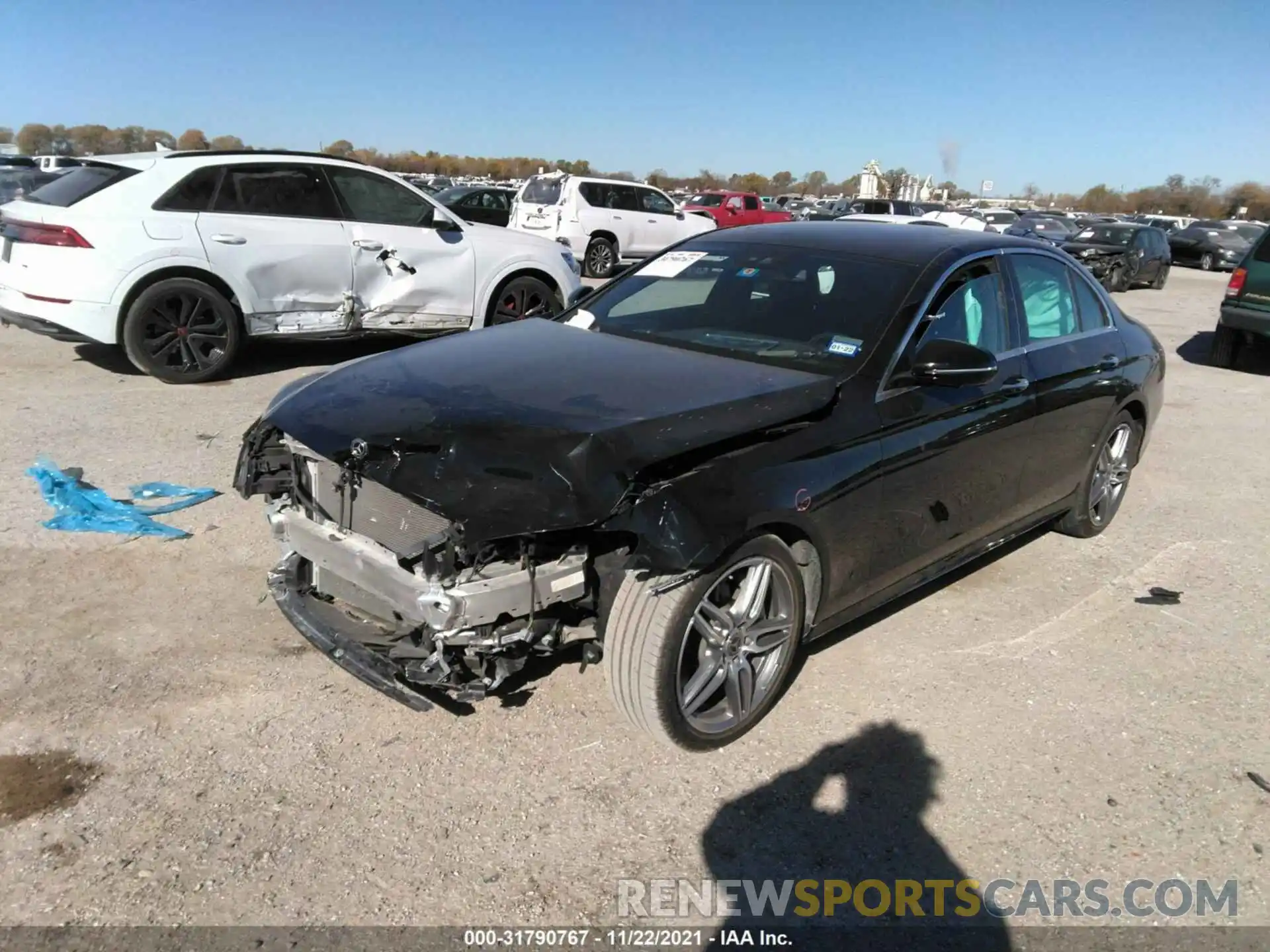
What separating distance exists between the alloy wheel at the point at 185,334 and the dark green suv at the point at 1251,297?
10.3 meters

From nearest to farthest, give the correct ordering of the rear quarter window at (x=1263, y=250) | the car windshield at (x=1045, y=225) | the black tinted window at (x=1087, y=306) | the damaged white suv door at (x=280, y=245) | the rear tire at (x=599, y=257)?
the black tinted window at (x=1087, y=306) → the damaged white suv door at (x=280, y=245) → the rear quarter window at (x=1263, y=250) → the rear tire at (x=599, y=257) → the car windshield at (x=1045, y=225)

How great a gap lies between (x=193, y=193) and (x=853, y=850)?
23.2 ft

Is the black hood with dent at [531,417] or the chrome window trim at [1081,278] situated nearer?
the black hood with dent at [531,417]

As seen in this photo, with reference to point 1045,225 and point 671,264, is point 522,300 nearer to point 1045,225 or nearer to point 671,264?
point 671,264

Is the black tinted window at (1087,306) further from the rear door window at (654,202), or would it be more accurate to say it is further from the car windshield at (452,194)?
the car windshield at (452,194)

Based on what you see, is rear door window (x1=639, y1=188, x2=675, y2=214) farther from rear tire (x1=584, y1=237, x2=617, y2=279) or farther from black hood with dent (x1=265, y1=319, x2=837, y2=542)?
black hood with dent (x1=265, y1=319, x2=837, y2=542)

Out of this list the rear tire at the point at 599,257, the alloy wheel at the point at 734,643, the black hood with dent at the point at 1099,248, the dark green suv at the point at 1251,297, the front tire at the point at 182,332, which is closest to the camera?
the alloy wheel at the point at 734,643

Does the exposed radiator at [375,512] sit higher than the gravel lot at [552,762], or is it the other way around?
the exposed radiator at [375,512]

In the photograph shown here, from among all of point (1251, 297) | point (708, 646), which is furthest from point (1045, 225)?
point (708, 646)

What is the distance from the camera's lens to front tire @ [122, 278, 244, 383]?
7152 mm

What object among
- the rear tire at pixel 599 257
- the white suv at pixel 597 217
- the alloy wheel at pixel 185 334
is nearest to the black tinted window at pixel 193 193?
the alloy wheel at pixel 185 334

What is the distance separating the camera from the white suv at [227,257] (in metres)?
7.00

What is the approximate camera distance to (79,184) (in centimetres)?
736

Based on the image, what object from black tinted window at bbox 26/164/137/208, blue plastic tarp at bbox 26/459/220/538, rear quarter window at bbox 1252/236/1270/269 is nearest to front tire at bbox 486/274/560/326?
black tinted window at bbox 26/164/137/208
